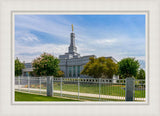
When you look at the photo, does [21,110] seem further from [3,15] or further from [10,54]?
[3,15]

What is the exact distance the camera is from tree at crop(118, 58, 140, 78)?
1769 centimetres

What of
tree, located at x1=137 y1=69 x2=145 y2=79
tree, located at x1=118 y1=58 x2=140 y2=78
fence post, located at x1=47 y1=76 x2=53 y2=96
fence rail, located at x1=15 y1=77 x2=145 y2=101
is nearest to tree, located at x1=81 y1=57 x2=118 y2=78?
tree, located at x1=118 y1=58 x2=140 y2=78

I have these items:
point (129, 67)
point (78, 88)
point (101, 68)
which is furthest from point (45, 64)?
point (129, 67)

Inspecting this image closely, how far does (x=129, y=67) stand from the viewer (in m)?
17.7

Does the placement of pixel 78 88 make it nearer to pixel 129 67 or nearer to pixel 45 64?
pixel 45 64

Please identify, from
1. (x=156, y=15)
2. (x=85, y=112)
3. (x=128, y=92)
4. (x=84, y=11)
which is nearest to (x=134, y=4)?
(x=156, y=15)

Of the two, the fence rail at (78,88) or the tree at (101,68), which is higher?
the tree at (101,68)

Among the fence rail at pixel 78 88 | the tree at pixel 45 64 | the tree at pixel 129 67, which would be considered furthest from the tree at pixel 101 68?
the fence rail at pixel 78 88

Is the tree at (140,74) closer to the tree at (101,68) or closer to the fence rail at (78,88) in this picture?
the tree at (101,68)

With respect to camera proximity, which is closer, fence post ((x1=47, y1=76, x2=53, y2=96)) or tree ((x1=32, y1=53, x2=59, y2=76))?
fence post ((x1=47, y1=76, x2=53, y2=96))

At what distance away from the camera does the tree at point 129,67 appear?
17688 millimetres

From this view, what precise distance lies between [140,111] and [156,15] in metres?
3.41

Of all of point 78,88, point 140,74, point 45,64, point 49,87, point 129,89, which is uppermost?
point 45,64

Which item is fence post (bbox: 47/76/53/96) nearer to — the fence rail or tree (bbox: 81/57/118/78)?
the fence rail
